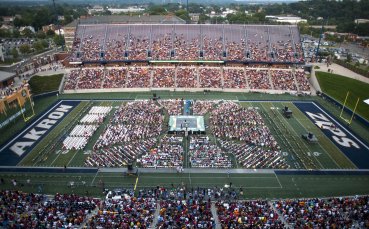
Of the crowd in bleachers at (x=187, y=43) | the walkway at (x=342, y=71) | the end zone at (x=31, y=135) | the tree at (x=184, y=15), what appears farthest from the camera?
the tree at (x=184, y=15)

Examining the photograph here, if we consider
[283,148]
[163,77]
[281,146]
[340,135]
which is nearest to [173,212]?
[283,148]

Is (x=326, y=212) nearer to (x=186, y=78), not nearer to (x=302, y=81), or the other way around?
(x=302, y=81)

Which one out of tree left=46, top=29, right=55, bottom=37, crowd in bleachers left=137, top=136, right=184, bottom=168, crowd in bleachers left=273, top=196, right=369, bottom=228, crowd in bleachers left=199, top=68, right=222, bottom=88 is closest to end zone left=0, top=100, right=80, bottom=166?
crowd in bleachers left=137, top=136, right=184, bottom=168

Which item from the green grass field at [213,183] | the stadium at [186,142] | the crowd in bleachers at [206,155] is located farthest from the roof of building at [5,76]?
the crowd in bleachers at [206,155]

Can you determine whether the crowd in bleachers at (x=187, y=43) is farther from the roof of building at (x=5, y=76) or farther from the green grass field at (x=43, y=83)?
the roof of building at (x=5, y=76)

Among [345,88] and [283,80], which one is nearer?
[345,88]

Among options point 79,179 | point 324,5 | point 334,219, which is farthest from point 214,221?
→ point 324,5
